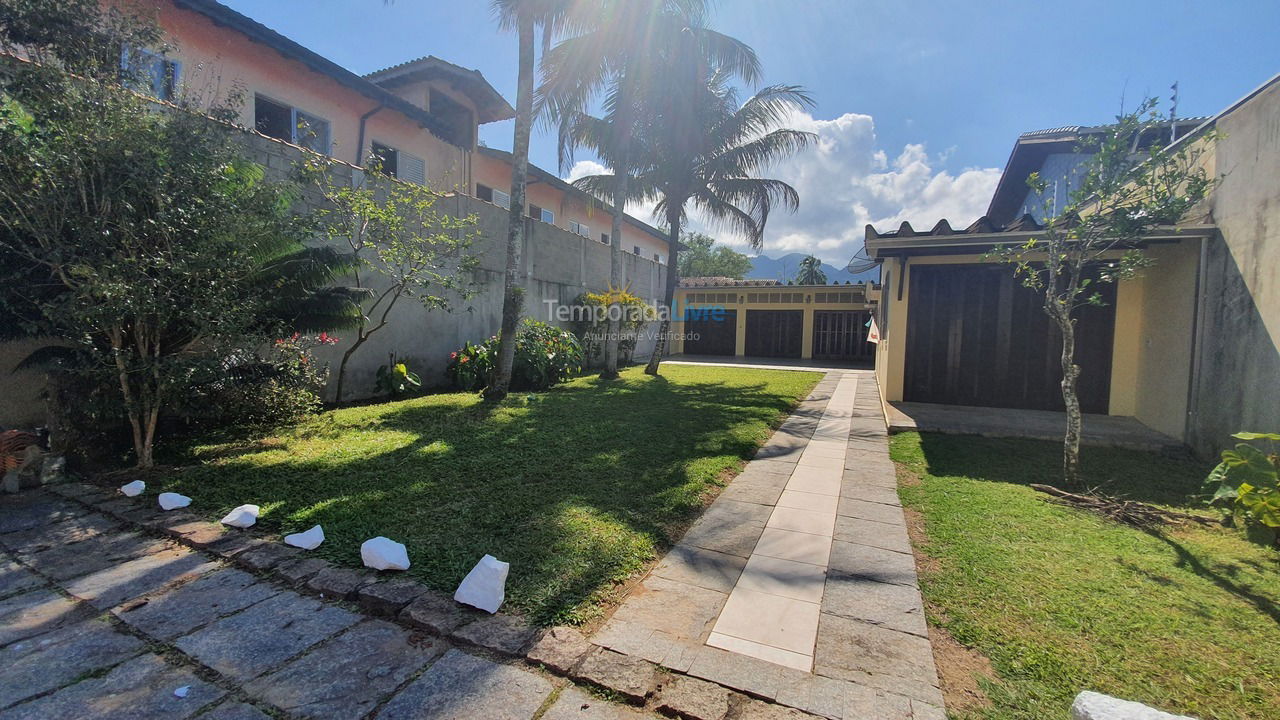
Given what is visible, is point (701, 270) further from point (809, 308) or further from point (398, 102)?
point (398, 102)

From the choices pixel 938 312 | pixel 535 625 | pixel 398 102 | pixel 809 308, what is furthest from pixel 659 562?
pixel 809 308

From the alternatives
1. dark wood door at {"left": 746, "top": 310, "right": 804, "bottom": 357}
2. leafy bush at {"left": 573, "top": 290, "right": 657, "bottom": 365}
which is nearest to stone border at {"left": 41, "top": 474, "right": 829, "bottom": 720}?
leafy bush at {"left": 573, "top": 290, "right": 657, "bottom": 365}

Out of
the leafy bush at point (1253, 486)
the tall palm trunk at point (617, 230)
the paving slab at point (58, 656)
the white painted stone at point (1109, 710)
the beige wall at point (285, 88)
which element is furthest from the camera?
the tall palm trunk at point (617, 230)

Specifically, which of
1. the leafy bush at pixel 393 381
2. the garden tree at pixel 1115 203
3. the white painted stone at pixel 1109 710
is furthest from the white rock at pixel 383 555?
the leafy bush at pixel 393 381

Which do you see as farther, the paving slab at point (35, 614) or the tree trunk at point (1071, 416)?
the tree trunk at point (1071, 416)

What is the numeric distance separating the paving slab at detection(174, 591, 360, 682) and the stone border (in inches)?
4.7

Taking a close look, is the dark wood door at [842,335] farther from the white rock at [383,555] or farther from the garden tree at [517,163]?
the white rock at [383,555]

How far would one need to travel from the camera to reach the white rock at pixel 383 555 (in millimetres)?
2859

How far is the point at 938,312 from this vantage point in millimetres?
8859

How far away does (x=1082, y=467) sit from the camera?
18.3 feet

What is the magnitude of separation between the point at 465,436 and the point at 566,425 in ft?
4.39

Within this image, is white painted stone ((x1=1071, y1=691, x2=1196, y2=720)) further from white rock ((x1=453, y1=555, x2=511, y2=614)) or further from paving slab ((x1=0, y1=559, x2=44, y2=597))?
paving slab ((x1=0, y1=559, x2=44, y2=597))

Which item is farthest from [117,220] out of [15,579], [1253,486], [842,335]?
[842,335]

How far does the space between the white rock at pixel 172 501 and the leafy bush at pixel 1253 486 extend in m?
7.42
